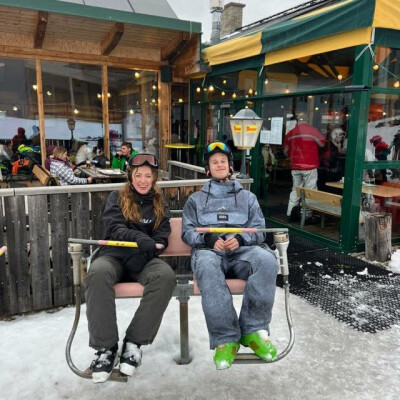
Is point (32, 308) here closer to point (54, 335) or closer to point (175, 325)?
point (54, 335)

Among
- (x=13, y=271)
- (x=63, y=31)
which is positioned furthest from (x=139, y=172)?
(x=63, y=31)

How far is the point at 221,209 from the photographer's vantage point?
2805 mm

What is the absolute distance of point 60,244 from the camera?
3.25 m

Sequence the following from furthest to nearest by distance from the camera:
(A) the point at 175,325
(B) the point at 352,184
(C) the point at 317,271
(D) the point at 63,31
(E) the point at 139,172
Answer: (D) the point at 63,31
(B) the point at 352,184
(C) the point at 317,271
(A) the point at 175,325
(E) the point at 139,172

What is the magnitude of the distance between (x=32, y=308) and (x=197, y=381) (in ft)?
5.45

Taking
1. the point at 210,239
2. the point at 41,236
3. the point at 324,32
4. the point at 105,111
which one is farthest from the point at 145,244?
the point at 105,111

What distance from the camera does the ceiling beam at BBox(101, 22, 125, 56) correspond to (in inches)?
255

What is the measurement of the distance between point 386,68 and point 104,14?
4.15 meters

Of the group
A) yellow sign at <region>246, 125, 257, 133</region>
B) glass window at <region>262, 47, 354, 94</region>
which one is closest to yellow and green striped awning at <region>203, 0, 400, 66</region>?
glass window at <region>262, 47, 354, 94</region>

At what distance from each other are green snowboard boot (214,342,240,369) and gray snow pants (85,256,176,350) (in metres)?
0.39

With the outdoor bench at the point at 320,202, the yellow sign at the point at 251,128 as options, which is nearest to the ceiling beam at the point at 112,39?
the yellow sign at the point at 251,128

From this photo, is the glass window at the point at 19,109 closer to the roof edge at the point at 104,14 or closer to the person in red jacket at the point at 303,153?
the roof edge at the point at 104,14

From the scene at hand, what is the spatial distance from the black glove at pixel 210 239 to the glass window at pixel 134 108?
5.86 m

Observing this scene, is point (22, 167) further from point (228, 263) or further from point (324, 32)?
point (228, 263)
